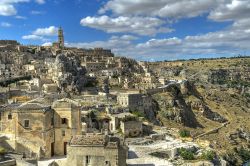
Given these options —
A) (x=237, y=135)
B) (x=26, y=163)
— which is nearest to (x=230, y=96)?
(x=237, y=135)

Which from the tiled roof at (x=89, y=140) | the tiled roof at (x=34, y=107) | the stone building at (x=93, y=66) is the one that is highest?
the stone building at (x=93, y=66)

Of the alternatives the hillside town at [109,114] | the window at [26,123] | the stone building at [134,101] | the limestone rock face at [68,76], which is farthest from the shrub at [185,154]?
the limestone rock face at [68,76]

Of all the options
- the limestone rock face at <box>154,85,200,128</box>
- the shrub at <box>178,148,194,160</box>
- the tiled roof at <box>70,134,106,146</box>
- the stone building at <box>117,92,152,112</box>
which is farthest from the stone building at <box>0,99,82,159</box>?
the limestone rock face at <box>154,85,200,128</box>

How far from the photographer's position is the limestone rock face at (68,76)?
76.6 m

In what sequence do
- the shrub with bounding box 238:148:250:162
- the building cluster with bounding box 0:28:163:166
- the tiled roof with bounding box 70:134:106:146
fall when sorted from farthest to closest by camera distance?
the shrub with bounding box 238:148:250:162
the building cluster with bounding box 0:28:163:166
the tiled roof with bounding box 70:134:106:146

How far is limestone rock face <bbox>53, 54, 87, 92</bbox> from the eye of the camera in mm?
76625

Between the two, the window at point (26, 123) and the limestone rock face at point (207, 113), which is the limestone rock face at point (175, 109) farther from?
the window at point (26, 123)

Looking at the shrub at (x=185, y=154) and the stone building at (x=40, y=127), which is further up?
the stone building at (x=40, y=127)

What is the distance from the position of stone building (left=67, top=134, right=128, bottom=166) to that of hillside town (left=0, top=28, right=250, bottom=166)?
0.07 m

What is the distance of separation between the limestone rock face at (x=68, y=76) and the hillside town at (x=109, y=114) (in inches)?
7.8

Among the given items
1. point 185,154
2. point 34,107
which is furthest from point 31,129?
point 185,154

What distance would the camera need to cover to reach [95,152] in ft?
102

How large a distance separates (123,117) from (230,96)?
8645 centimetres

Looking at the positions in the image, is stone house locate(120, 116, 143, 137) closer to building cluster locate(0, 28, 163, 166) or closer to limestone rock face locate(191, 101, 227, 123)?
building cluster locate(0, 28, 163, 166)
